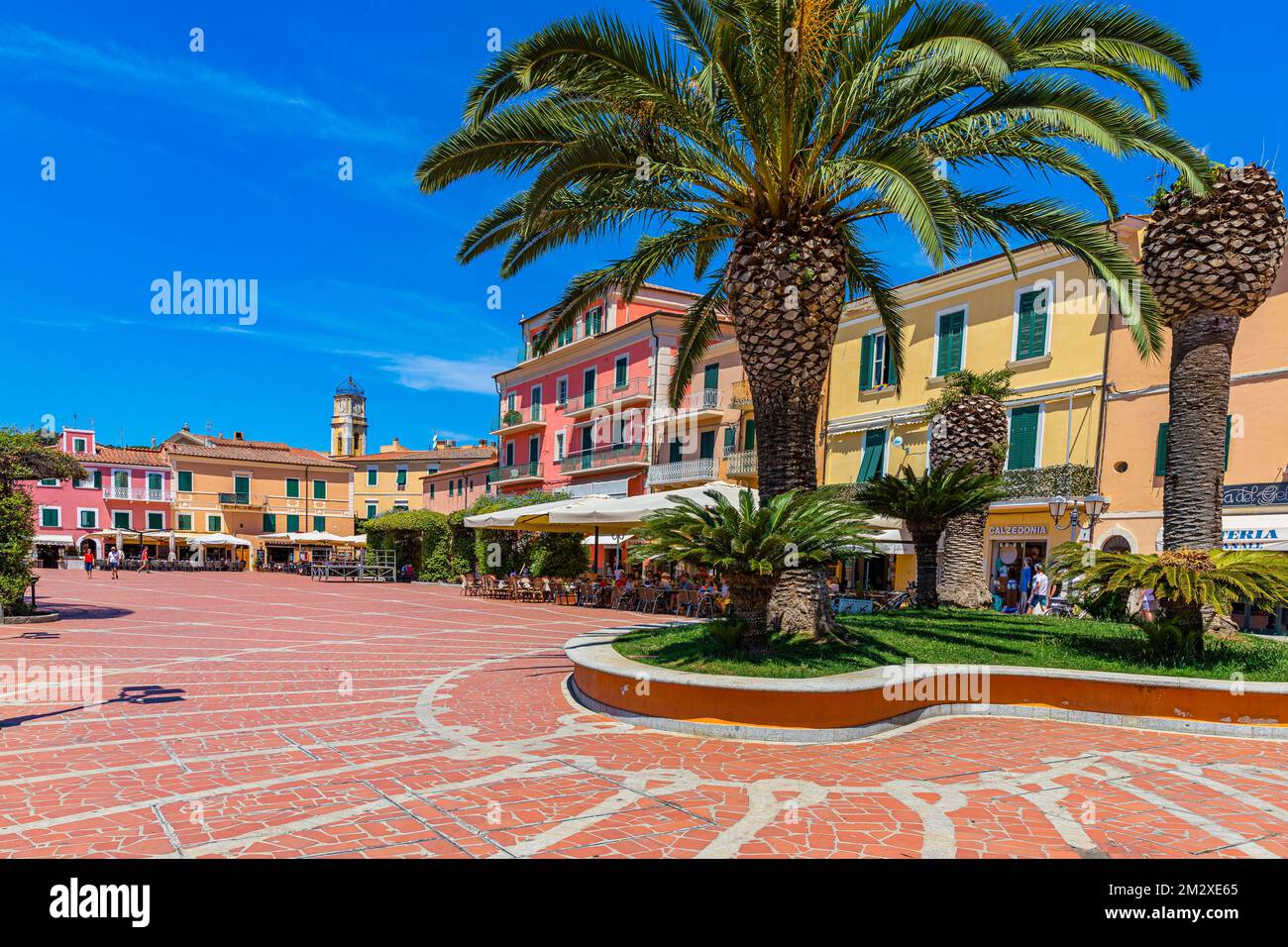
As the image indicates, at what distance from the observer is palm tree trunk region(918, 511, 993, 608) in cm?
1444

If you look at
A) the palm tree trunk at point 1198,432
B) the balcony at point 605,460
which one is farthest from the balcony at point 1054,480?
the balcony at point 605,460

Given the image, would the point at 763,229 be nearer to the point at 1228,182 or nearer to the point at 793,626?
the point at 793,626

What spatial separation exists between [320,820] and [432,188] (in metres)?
6.80

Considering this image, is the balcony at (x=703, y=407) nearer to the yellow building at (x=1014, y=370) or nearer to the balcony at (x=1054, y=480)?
the yellow building at (x=1014, y=370)

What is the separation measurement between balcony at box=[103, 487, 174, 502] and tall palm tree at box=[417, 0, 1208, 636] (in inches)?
2236

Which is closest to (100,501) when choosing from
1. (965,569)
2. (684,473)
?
(684,473)

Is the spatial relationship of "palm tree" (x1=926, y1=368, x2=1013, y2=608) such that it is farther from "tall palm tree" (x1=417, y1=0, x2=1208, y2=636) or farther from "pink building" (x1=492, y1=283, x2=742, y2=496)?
"pink building" (x1=492, y1=283, x2=742, y2=496)

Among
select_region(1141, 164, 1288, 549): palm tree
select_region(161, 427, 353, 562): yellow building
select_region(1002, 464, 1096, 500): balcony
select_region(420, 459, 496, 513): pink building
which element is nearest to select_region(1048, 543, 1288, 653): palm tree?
select_region(1141, 164, 1288, 549): palm tree

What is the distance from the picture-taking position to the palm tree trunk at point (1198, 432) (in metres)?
9.63

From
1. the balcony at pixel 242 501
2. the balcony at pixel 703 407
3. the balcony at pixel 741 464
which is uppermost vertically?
the balcony at pixel 703 407

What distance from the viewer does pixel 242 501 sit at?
57094 mm

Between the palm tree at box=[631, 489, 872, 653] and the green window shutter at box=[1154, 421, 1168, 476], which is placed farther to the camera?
the green window shutter at box=[1154, 421, 1168, 476]

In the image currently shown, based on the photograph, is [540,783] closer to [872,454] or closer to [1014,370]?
[1014,370]

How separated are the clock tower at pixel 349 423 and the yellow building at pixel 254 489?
1863 centimetres
